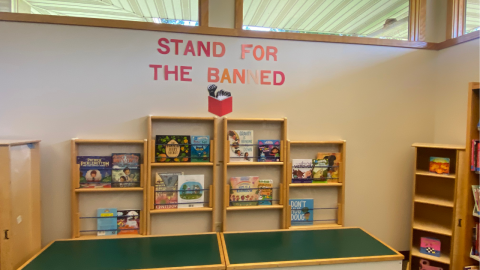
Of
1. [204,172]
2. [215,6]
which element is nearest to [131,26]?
[215,6]

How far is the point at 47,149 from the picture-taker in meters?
2.30

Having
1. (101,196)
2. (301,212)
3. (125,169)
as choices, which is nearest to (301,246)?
(301,212)

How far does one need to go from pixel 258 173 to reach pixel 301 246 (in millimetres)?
764

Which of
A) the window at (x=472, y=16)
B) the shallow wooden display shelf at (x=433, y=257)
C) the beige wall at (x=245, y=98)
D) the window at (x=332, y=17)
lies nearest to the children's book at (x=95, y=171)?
the beige wall at (x=245, y=98)

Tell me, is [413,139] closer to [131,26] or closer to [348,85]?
[348,85]

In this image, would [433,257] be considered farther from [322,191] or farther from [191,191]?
[191,191]

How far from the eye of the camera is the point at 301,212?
2652mm

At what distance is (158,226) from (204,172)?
2.15ft

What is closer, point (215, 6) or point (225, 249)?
point (225, 249)

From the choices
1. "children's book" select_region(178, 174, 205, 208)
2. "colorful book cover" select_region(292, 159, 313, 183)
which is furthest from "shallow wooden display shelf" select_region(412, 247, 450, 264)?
"children's book" select_region(178, 174, 205, 208)

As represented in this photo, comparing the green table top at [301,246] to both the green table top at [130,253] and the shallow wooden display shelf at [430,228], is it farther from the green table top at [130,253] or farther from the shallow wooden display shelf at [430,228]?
the shallow wooden display shelf at [430,228]

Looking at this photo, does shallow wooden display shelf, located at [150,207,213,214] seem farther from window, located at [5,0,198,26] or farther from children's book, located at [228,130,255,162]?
window, located at [5,0,198,26]

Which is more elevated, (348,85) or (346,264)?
(348,85)

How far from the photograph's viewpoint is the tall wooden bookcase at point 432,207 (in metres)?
2.53
